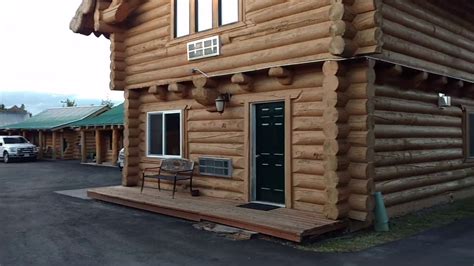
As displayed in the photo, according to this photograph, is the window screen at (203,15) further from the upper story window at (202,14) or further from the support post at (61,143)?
the support post at (61,143)

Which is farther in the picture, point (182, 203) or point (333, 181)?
point (182, 203)

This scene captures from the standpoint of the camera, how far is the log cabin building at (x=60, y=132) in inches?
1179

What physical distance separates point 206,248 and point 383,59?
4060mm

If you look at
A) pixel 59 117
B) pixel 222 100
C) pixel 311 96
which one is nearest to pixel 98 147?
pixel 59 117

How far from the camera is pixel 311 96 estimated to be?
7902 mm

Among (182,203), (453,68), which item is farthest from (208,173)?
(453,68)

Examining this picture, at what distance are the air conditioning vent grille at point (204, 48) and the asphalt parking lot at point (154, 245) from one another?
344 cm

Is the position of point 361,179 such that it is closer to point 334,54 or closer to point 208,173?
point 334,54

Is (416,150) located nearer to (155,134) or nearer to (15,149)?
(155,134)

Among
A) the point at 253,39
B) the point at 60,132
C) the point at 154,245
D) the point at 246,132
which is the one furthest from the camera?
the point at 60,132

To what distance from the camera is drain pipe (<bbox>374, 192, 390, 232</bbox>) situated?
720 cm

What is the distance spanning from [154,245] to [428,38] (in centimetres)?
617

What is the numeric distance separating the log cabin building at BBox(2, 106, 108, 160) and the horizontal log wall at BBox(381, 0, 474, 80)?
2360 centimetres

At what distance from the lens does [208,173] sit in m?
9.99
